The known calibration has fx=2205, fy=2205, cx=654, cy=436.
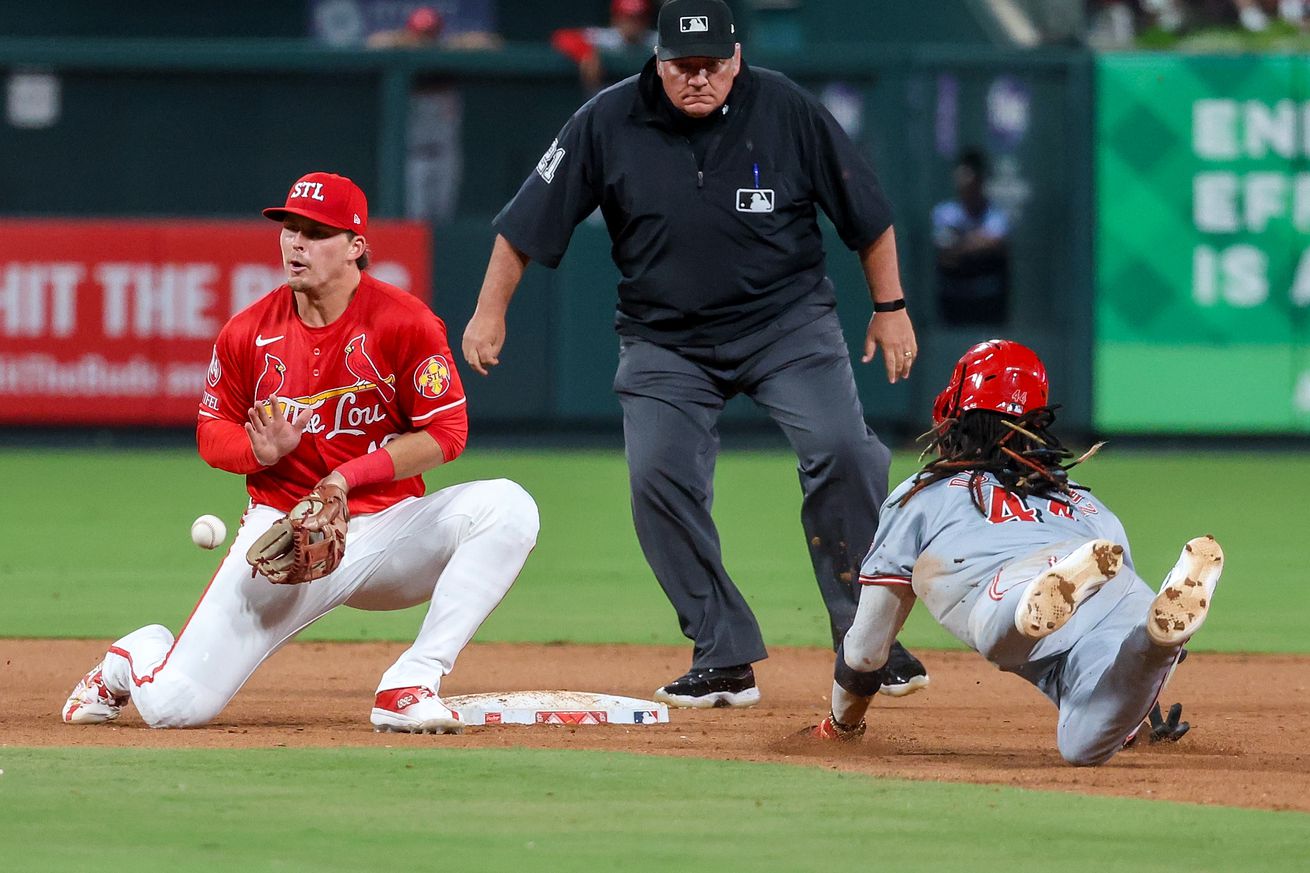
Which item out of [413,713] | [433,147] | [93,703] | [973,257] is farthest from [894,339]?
[433,147]

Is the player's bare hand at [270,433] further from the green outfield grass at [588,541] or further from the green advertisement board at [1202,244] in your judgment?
the green advertisement board at [1202,244]

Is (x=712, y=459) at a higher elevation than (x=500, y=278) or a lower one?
lower

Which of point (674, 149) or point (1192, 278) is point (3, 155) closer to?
point (1192, 278)

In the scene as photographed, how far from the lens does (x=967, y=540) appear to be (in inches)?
202

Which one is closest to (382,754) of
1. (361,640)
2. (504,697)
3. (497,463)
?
(504,697)

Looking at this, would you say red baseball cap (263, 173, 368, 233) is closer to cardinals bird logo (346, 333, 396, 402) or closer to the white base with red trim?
cardinals bird logo (346, 333, 396, 402)

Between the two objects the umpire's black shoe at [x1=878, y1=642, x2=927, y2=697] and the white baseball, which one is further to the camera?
the umpire's black shoe at [x1=878, y1=642, x2=927, y2=697]

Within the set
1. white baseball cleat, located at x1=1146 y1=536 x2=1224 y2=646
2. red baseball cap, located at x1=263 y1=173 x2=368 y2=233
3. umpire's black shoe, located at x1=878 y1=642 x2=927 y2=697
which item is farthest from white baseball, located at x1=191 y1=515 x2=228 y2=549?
white baseball cleat, located at x1=1146 y1=536 x2=1224 y2=646

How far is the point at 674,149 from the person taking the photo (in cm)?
657

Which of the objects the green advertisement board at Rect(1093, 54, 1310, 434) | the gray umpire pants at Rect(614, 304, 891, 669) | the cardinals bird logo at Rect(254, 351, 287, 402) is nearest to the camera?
the cardinals bird logo at Rect(254, 351, 287, 402)

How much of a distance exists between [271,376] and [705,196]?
144 centimetres

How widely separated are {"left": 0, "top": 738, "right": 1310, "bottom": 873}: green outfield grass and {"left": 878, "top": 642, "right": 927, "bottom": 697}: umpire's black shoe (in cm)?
140

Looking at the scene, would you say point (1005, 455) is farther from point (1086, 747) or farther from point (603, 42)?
point (603, 42)

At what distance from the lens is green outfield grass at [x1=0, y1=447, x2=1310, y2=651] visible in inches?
329
